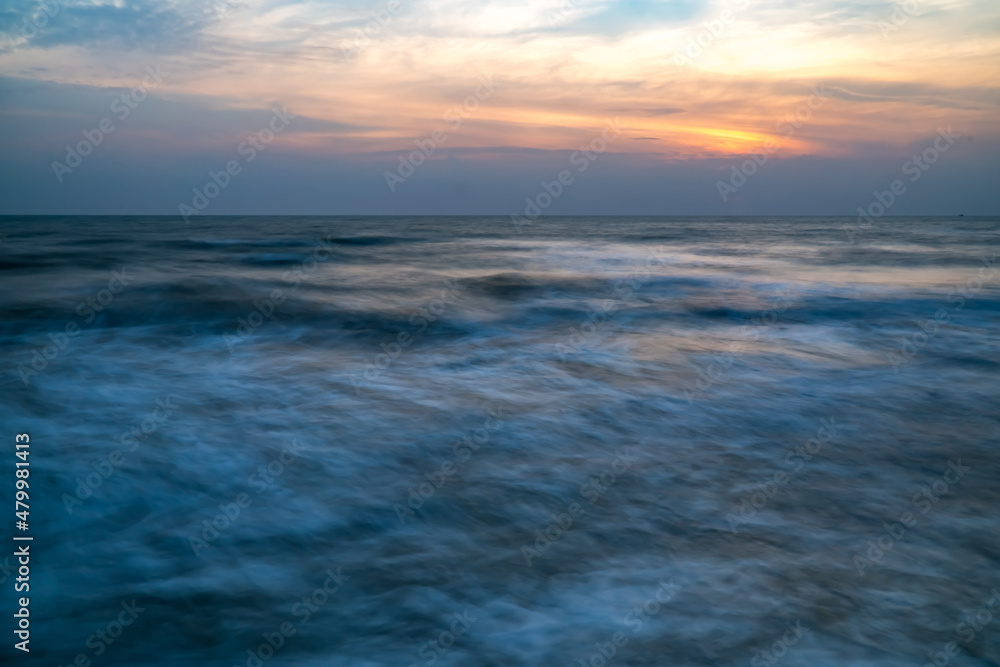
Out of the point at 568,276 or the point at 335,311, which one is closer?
the point at 335,311

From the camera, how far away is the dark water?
260 centimetres

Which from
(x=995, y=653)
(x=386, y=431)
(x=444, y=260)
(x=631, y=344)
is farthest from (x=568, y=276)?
(x=995, y=653)

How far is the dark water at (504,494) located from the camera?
260cm

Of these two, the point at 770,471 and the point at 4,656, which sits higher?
the point at 4,656

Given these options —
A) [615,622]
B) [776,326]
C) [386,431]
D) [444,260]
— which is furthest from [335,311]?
[444,260]

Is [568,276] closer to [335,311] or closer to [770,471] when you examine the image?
[335,311]

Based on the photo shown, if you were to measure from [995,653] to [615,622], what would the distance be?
1384mm

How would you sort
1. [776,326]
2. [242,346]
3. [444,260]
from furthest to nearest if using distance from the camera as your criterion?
[444,260], [776,326], [242,346]

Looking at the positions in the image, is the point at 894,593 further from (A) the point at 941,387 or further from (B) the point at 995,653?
(A) the point at 941,387

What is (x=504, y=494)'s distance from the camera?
389 cm

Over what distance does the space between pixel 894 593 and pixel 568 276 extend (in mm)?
15369

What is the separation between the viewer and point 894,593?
2789 mm

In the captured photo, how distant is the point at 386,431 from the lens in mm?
4973

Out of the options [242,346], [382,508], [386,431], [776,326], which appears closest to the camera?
[382,508]
